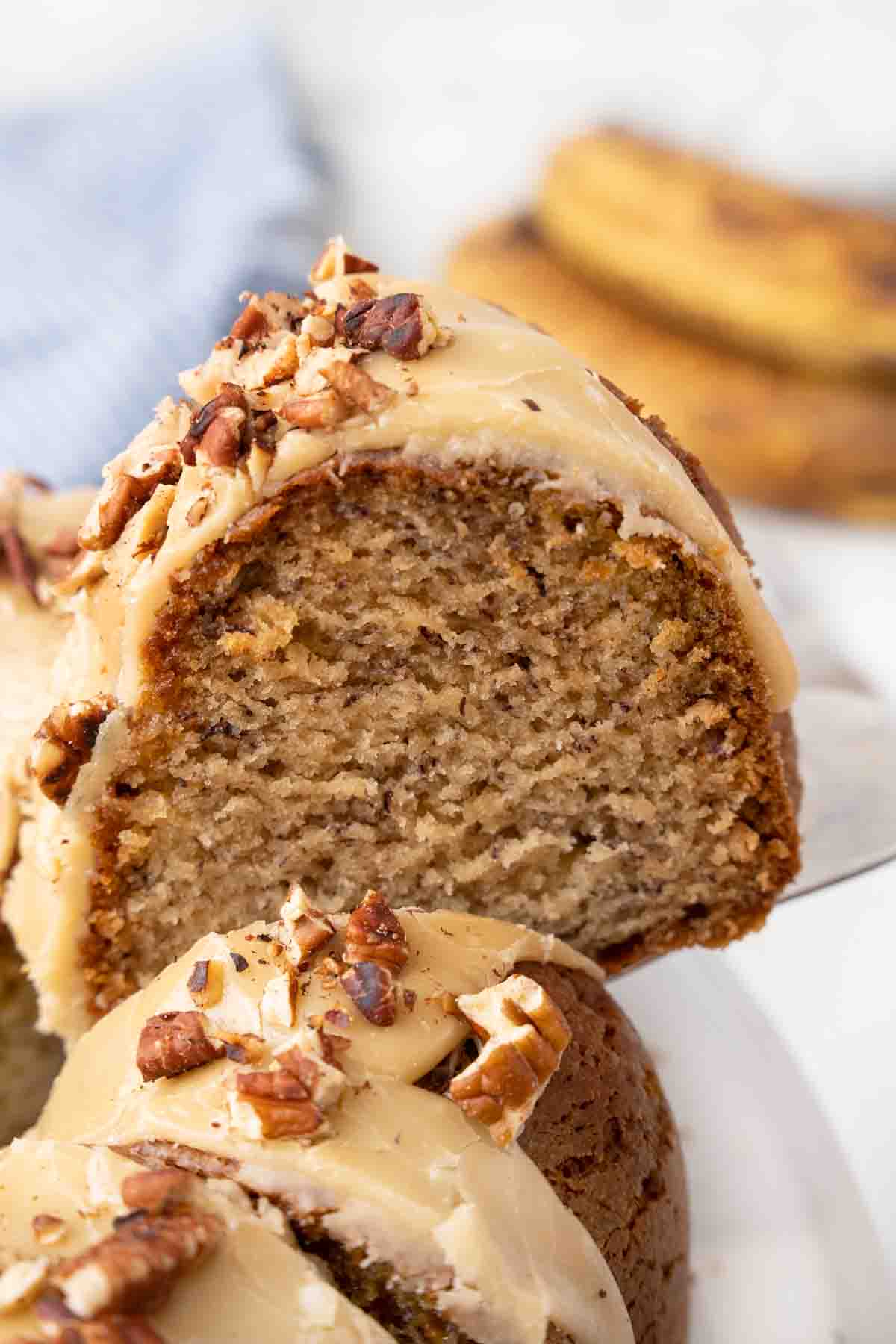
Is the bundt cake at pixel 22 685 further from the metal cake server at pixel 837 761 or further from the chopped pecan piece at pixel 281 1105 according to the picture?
the metal cake server at pixel 837 761

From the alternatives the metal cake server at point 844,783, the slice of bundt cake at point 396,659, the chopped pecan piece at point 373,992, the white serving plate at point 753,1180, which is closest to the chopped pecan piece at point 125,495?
→ the slice of bundt cake at point 396,659

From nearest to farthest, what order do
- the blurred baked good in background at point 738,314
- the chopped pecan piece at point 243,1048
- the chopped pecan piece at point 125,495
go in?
the chopped pecan piece at point 243,1048, the chopped pecan piece at point 125,495, the blurred baked good in background at point 738,314

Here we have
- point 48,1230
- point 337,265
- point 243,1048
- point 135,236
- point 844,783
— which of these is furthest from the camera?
point 135,236

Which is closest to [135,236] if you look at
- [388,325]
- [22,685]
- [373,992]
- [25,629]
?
[25,629]

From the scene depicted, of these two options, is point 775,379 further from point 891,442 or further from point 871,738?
point 871,738

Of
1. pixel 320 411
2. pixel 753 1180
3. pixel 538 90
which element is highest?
pixel 320 411

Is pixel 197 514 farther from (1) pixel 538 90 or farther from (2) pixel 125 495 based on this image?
(1) pixel 538 90
